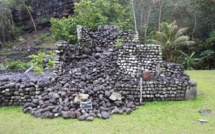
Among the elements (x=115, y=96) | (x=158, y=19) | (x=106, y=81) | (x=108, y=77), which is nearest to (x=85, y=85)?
(x=106, y=81)

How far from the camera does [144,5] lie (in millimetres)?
21016

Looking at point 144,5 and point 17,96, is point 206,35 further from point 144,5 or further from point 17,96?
point 17,96

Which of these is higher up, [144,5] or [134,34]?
[144,5]

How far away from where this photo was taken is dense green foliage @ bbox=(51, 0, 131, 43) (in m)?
15.4

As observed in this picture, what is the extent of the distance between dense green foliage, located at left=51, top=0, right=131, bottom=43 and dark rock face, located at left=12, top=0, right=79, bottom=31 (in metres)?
13.9

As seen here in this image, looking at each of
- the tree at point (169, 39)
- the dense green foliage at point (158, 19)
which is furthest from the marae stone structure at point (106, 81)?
the tree at point (169, 39)

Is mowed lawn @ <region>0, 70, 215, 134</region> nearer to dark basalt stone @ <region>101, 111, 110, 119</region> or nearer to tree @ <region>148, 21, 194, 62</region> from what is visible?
dark basalt stone @ <region>101, 111, 110, 119</region>

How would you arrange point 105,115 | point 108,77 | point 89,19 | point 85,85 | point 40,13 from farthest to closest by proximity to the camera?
point 40,13
point 89,19
point 108,77
point 85,85
point 105,115

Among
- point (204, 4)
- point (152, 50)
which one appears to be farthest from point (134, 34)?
point (204, 4)

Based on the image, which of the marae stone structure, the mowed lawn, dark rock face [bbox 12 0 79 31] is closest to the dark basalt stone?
the marae stone structure

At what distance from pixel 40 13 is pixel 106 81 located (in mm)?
27140

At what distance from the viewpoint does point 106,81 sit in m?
6.65

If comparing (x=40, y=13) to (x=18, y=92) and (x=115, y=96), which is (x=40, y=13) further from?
(x=115, y=96)

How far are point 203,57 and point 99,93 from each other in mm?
12866
